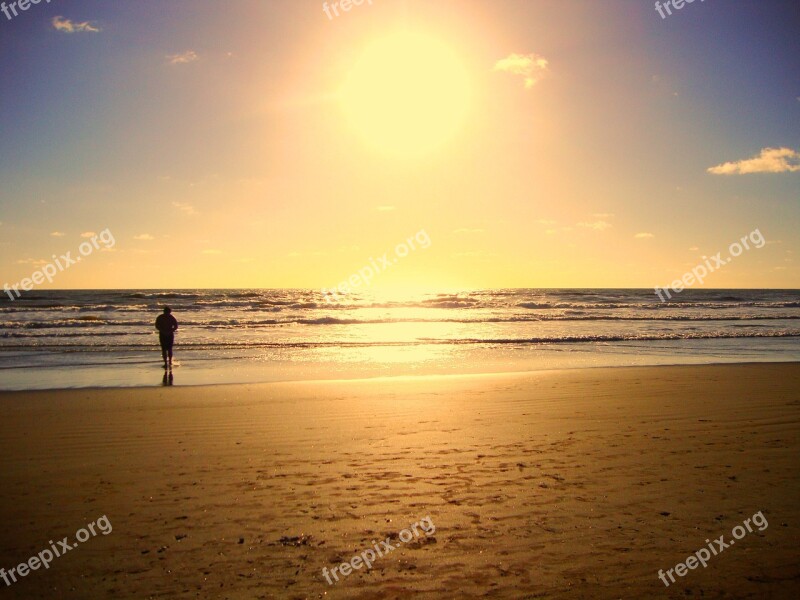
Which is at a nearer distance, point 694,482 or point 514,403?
point 694,482

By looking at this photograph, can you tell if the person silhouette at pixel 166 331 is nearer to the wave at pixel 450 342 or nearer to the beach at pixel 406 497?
the beach at pixel 406 497

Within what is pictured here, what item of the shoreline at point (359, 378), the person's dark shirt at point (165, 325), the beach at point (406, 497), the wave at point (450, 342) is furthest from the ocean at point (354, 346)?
the beach at point (406, 497)

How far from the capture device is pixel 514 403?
414 inches

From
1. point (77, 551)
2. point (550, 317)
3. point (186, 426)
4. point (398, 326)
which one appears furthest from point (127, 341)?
point (550, 317)

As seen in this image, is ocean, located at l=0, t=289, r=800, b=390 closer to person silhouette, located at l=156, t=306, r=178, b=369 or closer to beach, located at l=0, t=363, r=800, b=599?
person silhouette, located at l=156, t=306, r=178, b=369

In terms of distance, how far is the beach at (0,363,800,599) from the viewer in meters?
4.14

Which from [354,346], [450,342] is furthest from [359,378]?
[450,342]

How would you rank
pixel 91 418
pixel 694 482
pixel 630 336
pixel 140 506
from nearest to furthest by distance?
pixel 140 506, pixel 694 482, pixel 91 418, pixel 630 336

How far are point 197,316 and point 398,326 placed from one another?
16.9 m

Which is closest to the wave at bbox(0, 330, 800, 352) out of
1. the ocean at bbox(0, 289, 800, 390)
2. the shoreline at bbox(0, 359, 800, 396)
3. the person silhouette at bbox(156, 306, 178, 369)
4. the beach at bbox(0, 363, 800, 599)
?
the ocean at bbox(0, 289, 800, 390)

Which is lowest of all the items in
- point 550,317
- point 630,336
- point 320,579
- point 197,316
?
point 320,579

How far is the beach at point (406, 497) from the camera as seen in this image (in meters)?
4.14

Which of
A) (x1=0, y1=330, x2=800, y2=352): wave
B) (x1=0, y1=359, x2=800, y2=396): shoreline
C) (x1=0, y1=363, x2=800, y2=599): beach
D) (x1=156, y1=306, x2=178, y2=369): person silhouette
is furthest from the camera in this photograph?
(x1=0, y1=330, x2=800, y2=352): wave

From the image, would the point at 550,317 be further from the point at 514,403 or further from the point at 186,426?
the point at 186,426
